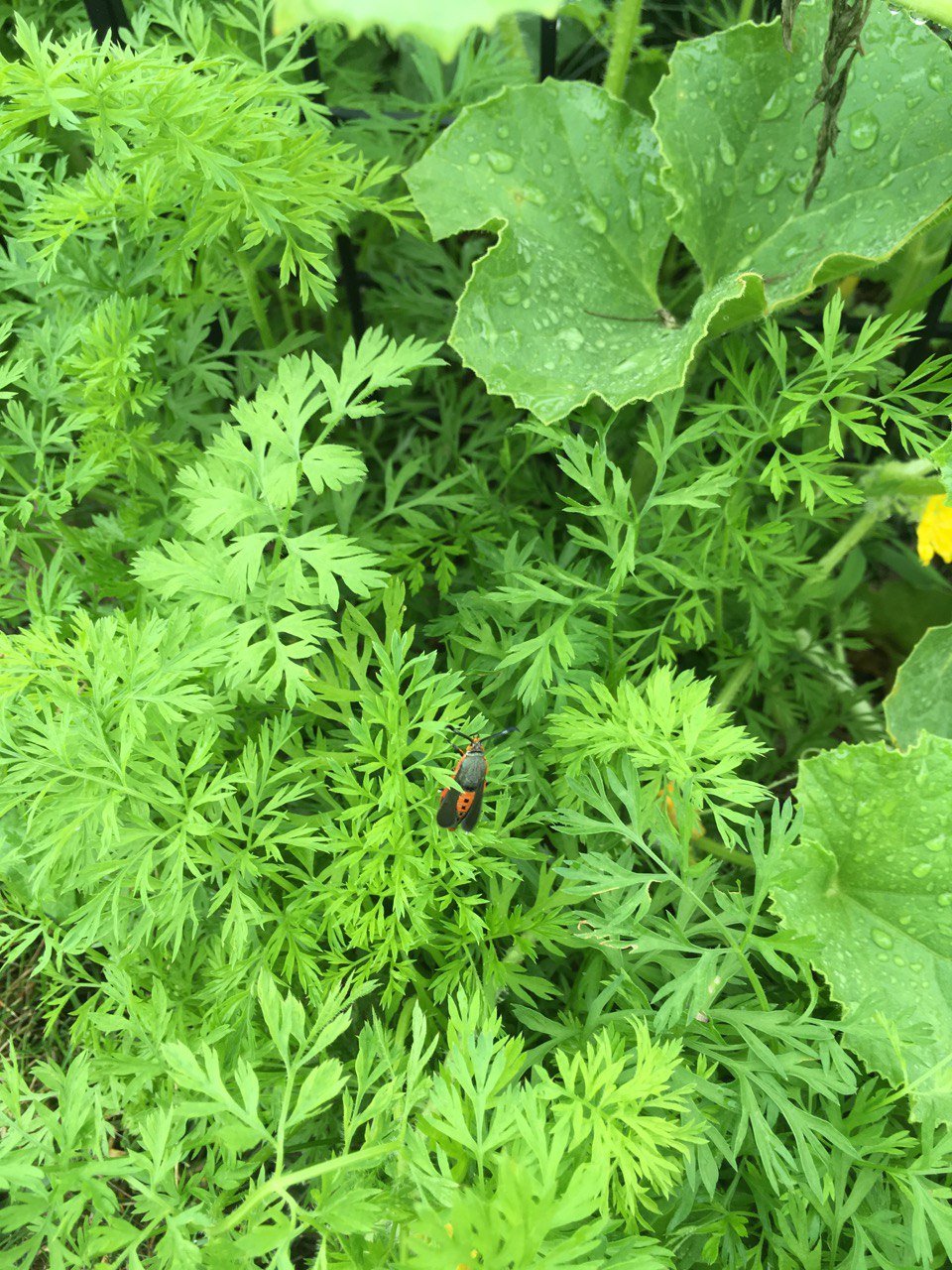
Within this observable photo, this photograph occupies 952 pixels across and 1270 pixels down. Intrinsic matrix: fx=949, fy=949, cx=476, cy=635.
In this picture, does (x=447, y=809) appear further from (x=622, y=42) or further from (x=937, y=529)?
(x=622, y=42)

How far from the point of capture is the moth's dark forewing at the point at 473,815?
4.15ft

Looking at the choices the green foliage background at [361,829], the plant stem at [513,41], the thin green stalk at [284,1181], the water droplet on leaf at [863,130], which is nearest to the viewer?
the thin green stalk at [284,1181]

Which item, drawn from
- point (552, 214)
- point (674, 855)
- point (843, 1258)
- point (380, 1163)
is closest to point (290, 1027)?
point (380, 1163)

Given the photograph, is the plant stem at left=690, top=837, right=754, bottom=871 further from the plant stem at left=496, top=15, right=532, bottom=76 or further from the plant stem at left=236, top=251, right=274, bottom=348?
the plant stem at left=496, top=15, right=532, bottom=76

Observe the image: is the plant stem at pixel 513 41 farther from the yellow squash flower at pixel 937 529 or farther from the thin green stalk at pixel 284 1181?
the thin green stalk at pixel 284 1181

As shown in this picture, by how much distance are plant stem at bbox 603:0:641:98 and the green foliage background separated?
0.10m

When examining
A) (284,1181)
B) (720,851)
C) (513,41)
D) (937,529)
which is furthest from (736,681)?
(513,41)

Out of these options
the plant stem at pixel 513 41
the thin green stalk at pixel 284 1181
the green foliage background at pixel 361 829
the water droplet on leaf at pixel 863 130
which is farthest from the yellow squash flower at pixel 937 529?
the thin green stalk at pixel 284 1181

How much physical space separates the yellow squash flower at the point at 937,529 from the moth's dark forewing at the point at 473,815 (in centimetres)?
99

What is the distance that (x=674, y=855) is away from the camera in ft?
4.39

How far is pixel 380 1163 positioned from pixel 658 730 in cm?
68

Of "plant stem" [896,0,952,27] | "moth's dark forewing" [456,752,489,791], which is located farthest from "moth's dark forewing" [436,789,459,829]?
"plant stem" [896,0,952,27]

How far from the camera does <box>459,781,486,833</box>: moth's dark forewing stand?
1266 millimetres

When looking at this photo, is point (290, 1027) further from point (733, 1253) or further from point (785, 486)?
point (785, 486)
